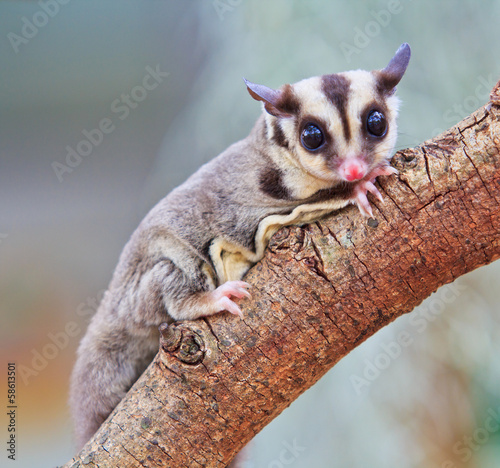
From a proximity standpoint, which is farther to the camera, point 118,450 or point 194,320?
point 194,320

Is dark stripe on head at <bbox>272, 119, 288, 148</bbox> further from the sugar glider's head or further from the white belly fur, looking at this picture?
the white belly fur

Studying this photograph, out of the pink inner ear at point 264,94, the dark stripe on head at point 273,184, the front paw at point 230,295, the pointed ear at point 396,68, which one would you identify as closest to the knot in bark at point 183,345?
the front paw at point 230,295

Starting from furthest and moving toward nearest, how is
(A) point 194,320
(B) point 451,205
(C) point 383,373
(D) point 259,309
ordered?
1. (C) point 383,373
2. (A) point 194,320
3. (D) point 259,309
4. (B) point 451,205

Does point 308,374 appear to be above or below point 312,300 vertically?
below

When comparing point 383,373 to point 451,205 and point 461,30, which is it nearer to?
point 451,205

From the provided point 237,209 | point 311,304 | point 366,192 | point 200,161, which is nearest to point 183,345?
point 311,304

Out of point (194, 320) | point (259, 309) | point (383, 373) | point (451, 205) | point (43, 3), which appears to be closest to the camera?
point (451, 205)

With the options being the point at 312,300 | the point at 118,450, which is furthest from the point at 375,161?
the point at 118,450

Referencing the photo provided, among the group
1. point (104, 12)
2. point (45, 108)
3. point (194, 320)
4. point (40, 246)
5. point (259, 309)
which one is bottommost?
point (259, 309)
